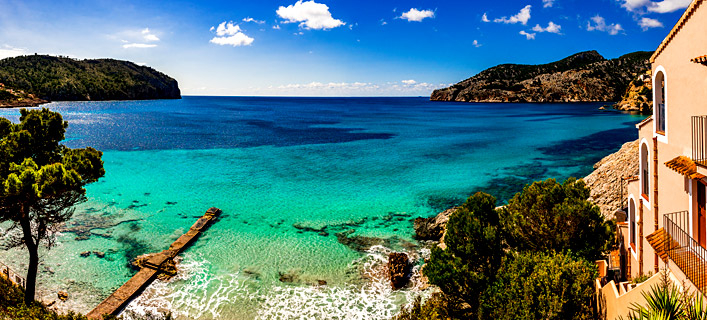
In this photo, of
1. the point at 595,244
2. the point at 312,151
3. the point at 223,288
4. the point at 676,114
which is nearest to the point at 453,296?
the point at 595,244

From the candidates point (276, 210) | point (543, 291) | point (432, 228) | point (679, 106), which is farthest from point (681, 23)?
point (276, 210)

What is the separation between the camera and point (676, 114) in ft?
32.6

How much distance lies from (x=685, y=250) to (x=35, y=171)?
20413 millimetres

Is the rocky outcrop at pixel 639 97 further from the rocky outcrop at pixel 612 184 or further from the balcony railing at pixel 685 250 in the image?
the balcony railing at pixel 685 250

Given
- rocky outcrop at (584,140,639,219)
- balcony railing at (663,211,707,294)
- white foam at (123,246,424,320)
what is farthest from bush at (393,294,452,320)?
rocky outcrop at (584,140,639,219)

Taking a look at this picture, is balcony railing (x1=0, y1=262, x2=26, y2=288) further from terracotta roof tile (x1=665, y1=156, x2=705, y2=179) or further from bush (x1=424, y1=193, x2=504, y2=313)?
terracotta roof tile (x1=665, y1=156, x2=705, y2=179)

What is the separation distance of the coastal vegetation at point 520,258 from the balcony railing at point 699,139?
5.16m

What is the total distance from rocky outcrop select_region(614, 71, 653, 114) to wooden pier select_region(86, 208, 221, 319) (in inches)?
5112

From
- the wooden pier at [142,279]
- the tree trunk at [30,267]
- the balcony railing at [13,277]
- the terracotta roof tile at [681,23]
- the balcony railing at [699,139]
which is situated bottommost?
the wooden pier at [142,279]

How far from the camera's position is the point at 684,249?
383 inches

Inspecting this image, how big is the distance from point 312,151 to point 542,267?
4715cm

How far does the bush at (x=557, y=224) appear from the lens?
612 inches

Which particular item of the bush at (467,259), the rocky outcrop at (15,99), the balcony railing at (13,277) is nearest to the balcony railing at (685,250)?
the bush at (467,259)

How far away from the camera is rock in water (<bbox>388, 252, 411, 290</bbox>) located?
18844mm
